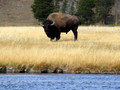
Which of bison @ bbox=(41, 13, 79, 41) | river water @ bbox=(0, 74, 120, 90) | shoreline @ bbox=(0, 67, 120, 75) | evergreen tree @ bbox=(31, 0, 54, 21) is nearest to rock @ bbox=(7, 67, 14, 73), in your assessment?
shoreline @ bbox=(0, 67, 120, 75)

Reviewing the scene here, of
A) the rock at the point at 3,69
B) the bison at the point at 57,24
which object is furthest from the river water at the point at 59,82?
the bison at the point at 57,24

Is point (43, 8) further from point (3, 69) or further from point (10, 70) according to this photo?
point (10, 70)

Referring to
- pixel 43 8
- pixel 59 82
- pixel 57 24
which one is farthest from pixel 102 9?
pixel 59 82

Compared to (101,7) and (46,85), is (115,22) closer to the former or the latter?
(101,7)

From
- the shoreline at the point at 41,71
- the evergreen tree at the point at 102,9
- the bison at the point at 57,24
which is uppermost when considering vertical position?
the evergreen tree at the point at 102,9

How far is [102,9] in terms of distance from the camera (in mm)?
80188

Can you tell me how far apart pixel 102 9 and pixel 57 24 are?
4360 centimetres

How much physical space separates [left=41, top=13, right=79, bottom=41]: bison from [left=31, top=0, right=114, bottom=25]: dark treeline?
36.0 meters

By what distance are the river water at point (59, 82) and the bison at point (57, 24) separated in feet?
50.8

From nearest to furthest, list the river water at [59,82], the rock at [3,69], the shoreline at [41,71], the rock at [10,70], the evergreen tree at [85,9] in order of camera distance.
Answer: the river water at [59,82], the shoreline at [41,71], the rock at [10,70], the rock at [3,69], the evergreen tree at [85,9]

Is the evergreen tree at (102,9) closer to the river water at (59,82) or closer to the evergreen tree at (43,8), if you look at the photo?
the evergreen tree at (43,8)

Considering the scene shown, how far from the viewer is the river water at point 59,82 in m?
17.9

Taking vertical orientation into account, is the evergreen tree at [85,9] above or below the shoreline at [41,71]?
above

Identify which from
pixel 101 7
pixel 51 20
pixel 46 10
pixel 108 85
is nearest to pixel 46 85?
pixel 108 85
